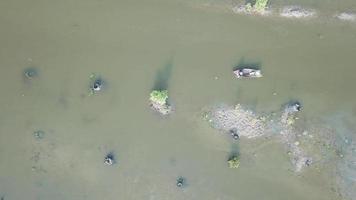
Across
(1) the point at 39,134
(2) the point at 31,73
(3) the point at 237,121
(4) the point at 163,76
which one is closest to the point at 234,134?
(3) the point at 237,121

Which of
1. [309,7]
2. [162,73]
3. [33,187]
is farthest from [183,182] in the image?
[309,7]

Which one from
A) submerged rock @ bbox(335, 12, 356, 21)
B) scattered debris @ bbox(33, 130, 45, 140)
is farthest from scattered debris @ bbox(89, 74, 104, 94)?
submerged rock @ bbox(335, 12, 356, 21)

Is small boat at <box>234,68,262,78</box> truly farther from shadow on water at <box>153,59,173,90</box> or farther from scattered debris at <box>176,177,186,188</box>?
scattered debris at <box>176,177,186,188</box>

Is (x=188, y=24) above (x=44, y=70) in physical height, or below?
above

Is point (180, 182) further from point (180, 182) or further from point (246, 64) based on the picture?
point (246, 64)

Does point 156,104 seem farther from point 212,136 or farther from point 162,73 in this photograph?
point 212,136
